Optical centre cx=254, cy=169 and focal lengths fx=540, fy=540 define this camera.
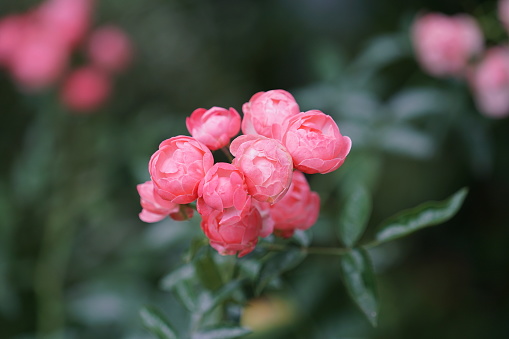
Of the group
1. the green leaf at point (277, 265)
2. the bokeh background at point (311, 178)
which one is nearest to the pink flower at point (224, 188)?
the green leaf at point (277, 265)

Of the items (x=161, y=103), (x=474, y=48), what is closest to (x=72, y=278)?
(x=161, y=103)

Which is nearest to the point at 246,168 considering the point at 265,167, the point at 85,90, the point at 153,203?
the point at 265,167

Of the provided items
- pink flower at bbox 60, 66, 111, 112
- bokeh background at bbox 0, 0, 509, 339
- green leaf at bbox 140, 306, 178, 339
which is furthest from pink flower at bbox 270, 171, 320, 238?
pink flower at bbox 60, 66, 111, 112

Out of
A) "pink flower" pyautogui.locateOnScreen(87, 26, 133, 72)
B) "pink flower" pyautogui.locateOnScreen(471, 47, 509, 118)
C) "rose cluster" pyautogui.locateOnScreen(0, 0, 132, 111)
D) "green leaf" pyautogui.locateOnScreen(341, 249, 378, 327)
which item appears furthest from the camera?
"pink flower" pyautogui.locateOnScreen(87, 26, 133, 72)

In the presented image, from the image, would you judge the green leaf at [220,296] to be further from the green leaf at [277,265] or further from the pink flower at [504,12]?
the pink flower at [504,12]

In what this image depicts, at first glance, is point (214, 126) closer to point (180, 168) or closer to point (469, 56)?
point (180, 168)

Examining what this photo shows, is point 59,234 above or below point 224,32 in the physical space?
below

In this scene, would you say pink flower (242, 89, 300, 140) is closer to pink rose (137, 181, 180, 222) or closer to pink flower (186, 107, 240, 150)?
pink flower (186, 107, 240, 150)

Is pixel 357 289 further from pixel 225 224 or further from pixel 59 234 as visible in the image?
pixel 59 234
